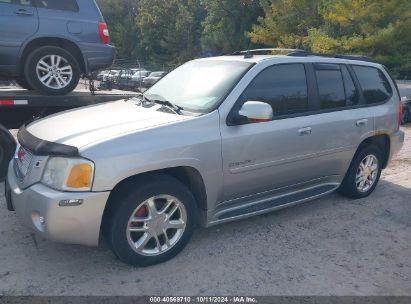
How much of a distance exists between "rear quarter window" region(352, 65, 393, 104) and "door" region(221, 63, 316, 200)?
105 cm

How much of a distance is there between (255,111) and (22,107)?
335 cm

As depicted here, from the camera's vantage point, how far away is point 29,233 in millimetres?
3992

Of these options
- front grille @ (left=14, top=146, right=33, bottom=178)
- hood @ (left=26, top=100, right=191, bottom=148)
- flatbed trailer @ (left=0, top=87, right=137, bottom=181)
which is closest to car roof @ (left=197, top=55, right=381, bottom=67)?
hood @ (left=26, top=100, right=191, bottom=148)

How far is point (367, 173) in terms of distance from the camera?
5156 millimetres

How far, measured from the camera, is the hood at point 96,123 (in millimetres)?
3195

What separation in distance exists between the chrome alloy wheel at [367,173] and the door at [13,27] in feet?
14.9

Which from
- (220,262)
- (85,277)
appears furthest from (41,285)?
(220,262)

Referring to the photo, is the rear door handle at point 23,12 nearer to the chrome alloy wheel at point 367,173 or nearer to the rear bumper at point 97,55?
the rear bumper at point 97,55

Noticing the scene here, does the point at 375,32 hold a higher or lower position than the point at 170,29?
lower

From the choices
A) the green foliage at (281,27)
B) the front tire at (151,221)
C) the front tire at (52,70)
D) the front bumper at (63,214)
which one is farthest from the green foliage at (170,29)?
the front bumper at (63,214)

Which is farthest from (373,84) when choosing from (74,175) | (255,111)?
(74,175)

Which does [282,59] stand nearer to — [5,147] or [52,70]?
[52,70]

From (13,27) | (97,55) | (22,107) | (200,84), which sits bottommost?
(22,107)

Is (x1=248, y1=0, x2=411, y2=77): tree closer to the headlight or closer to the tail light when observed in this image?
the tail light
